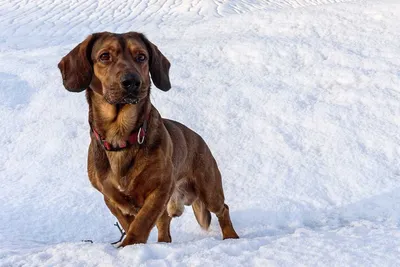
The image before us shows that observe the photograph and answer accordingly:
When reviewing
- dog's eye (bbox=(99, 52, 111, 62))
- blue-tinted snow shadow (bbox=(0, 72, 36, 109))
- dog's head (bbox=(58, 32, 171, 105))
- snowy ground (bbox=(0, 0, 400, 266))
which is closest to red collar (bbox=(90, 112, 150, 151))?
dog's head (bbox=(58, 32, 171, 105))

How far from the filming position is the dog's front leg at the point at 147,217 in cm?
312

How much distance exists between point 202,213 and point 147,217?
146 centimetres

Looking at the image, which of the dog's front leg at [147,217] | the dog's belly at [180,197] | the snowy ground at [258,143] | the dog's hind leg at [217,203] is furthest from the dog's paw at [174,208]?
the dog's front leg at [147,217]

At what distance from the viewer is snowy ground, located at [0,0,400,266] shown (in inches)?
119

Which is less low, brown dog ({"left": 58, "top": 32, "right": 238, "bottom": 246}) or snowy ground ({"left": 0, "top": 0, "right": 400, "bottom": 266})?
brown dog ({"left": 58, "top": 32, "right": 238, "bottom": 246})

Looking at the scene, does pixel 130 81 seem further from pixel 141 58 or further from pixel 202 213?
pixel 202 213

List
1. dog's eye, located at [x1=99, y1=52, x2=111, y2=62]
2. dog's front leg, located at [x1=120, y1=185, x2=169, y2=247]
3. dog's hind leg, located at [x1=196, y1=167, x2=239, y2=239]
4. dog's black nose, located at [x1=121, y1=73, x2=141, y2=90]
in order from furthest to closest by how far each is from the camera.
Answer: dog's hind leg, located at [x1=196, y1=167, x2=239, y2=239] → dog's eye, located at [x1=99, y1=52, x2=111, y2=62] → dog's front leg, located at [x1=120, y1=185, x2=169, y2=247] → dog's black nose, located at [x1=121, y1=73, x2=141, y2=90]

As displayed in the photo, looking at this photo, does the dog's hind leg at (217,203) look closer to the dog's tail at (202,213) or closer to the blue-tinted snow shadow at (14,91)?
the dog's tail at (202,213)

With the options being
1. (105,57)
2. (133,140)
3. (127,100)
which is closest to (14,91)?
(105,57)

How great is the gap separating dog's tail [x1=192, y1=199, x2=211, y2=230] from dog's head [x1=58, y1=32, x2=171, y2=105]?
1.55 m

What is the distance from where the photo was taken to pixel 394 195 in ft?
16.0

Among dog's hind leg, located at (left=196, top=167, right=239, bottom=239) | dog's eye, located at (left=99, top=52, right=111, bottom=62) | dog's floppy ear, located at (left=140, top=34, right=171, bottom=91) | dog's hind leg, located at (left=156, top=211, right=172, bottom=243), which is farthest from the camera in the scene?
dog's hind leg, located at (left=196, top=167, right=239, bottom=239)

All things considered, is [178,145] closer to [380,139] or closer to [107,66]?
[107,66]

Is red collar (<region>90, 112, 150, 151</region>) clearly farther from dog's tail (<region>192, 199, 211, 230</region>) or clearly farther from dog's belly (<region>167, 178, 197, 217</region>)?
dog's tail (<region>192, 199, 211, 230</region>)
